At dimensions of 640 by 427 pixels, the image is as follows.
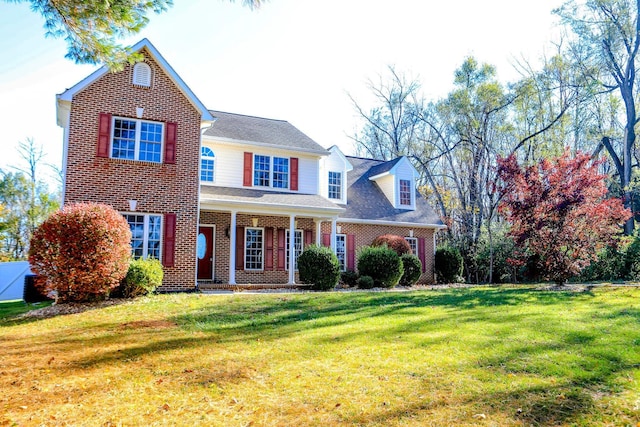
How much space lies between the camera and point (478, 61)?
80.5ft

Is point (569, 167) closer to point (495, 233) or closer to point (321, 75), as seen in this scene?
point (495, 233)

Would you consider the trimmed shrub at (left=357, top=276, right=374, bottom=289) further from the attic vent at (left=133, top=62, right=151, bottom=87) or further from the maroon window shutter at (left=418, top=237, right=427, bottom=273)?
the attic vent at (left=133, top=62, right=151, bottom=87)

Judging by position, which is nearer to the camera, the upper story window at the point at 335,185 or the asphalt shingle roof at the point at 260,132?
the asphalt shingle roof at the point at 260,132

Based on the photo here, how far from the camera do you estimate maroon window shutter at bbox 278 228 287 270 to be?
57.6 ft

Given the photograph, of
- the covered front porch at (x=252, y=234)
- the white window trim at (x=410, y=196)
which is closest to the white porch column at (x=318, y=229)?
the covered front porch at (x=252, y=234)

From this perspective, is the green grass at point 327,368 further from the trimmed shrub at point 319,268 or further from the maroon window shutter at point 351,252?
the maroon window shutter at point 351,252

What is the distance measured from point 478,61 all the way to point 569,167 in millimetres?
12581

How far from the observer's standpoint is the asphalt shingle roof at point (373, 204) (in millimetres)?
20094

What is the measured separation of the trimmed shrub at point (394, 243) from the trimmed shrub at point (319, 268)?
12.5 ft

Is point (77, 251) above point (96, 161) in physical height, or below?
below

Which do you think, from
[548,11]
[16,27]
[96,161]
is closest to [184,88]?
[96,161]

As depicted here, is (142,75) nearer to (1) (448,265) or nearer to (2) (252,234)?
(2) (252,234)

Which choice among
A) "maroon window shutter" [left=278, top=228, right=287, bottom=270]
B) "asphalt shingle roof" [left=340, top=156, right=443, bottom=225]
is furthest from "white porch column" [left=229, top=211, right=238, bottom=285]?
"asphalt shingle roof" [left=340, top=156, right=443, bottom=225]

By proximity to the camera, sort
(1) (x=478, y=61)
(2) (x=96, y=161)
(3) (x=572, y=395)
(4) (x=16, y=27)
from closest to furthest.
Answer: (3) (x=572, y=395) < (4) (x=16, y=27) < (2) (x=96, y=161) < (1) (x=478, y=61)
